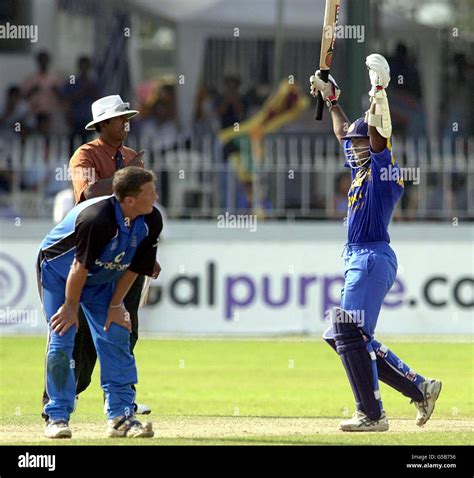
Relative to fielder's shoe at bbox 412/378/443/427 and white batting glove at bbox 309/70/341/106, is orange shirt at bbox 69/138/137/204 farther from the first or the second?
fielder's shoe at bbox 412/378/443/427

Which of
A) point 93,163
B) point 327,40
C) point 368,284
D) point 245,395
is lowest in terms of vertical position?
point 245,395

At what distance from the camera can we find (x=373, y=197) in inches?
416

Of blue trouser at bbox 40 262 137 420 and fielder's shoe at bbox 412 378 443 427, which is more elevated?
blue trouser at bbox 40 262 137 420

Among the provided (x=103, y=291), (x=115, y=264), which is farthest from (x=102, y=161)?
(x=115, y=264)

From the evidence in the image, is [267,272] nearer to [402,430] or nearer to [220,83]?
[220,83]

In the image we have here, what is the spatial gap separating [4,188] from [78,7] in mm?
6318

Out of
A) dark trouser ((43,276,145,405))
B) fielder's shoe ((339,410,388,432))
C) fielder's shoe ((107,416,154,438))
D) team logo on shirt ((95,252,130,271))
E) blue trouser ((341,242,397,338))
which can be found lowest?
fielder's shoe ((339,410,388,432))

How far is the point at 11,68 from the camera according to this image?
25.8 m

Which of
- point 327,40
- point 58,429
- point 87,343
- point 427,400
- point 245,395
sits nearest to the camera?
point 58,429

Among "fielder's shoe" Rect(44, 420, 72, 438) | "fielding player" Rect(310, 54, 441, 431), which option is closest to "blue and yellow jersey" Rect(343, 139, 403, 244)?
"fielding player" Rect(310, 54, 441, 431)

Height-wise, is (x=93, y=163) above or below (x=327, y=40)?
below

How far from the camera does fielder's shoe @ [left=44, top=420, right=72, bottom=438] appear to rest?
9.91 m

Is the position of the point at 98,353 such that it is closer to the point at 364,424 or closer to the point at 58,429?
the point at 58,429

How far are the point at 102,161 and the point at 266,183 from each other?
9.84 metres
